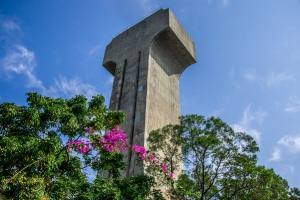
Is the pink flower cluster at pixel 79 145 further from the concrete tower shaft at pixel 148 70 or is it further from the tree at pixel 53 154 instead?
the concrete tower shaft at pixel 148 70

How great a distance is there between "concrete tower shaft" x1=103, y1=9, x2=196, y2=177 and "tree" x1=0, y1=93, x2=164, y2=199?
4597mm

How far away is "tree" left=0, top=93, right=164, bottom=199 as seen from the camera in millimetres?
5773

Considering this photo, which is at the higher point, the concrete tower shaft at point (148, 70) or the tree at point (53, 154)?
the concrete tower shaft at point (148, 70)

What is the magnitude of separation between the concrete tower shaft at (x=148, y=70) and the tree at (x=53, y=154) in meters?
4.60

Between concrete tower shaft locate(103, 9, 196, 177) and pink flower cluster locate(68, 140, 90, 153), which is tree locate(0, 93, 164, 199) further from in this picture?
concrete tower shaft locate(103, 9, 196, 177)

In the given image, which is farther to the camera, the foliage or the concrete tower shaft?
the concrete tower shaft

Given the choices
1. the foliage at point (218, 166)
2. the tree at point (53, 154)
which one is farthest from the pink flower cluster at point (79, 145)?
the foliage at point (218, 166)

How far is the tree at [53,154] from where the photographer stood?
5.77 meters

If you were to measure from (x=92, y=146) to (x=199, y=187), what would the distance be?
4083 millimetres

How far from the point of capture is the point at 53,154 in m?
6.03

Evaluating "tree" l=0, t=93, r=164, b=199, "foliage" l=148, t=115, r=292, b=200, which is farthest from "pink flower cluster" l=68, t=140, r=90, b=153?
"foliage" l=148, t=115, r=292, b=200

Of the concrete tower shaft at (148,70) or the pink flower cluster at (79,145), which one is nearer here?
the pink flower cluster at (79,145)

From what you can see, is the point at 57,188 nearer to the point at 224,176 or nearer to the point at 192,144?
the point at 192,144

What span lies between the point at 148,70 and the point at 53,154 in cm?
984
